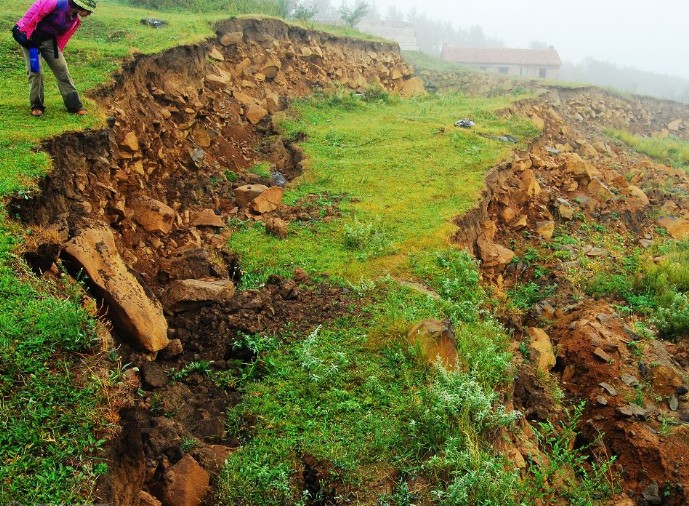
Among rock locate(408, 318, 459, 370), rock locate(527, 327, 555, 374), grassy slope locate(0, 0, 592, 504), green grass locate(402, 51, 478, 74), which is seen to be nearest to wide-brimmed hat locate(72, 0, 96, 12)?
grassy slope locate(0, 0, 592, 504)

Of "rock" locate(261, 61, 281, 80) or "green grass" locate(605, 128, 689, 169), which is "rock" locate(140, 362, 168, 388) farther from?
"green grass" locate(605, 128, 689, 169)

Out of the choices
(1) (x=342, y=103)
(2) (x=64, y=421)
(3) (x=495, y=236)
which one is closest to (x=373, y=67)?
(1) (x=342, y=103)

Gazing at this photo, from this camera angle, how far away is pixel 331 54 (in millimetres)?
16750

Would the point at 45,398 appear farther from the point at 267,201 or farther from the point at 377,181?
the point at 377,181

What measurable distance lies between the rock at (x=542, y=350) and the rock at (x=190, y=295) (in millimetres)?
3458

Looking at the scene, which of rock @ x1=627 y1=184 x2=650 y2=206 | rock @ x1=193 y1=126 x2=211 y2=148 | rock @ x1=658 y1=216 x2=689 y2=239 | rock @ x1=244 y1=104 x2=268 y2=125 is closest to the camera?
rock @ x1=193 y1=126 x2=211 y2=148

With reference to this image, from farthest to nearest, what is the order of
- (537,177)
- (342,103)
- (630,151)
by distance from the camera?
(630,151), (342,103), (537,177)

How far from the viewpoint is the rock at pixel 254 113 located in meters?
11.3

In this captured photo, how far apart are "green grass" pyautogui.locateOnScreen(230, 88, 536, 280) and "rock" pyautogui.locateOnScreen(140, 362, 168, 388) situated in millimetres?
2126

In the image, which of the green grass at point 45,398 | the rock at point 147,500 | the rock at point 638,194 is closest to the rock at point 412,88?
the rock at point 638,194

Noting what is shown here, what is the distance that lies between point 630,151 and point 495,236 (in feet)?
42.9

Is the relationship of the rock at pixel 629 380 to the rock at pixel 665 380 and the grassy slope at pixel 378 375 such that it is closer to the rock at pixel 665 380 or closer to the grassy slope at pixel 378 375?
the rock at pixel 665 380

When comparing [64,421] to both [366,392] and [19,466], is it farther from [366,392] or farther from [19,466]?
[366,392]

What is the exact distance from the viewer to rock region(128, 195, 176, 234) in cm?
655
